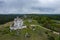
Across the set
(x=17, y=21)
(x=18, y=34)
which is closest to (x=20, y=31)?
(x=18, y=34)

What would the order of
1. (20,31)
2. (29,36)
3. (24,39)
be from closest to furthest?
(24,39), (29,36), (20,31)

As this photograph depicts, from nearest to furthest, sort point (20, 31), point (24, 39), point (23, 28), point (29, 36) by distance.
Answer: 1. point (24, 39)
2. point (29, 36)
3. point (20, 31)
4. point (23, 28)

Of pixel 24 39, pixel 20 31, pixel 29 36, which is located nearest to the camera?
pixel 24 39

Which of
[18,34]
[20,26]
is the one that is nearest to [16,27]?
[20,26]

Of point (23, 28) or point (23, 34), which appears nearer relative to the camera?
point (23, 34)

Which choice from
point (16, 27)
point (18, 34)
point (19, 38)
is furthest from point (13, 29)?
point (19, 38)

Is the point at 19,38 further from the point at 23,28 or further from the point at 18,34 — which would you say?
the point at 23,28

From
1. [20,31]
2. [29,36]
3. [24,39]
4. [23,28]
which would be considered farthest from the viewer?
[23,28]

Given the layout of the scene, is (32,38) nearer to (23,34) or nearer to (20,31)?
(23,34)

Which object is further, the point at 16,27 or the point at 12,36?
the point at 16,27
